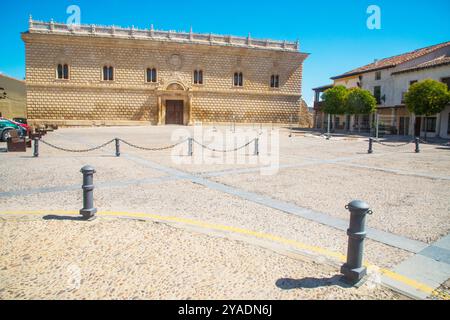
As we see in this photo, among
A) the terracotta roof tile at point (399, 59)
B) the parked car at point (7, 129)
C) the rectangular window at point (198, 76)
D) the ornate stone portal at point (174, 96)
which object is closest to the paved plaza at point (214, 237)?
the parked car at point (7, 129)

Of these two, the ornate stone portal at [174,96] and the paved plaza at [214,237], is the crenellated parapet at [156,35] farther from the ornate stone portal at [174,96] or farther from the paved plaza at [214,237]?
the paved plaza at [214,237]

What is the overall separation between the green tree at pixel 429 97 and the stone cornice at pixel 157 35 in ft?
52.9

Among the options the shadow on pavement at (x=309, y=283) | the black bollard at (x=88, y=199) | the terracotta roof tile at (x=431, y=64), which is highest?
the terracotta roof tile at (x=431, y=64)

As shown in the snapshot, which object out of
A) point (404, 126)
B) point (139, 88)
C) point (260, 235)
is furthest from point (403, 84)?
point (260, 235)

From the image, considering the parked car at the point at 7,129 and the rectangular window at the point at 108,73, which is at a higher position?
the rectangular window at the point at 108,73

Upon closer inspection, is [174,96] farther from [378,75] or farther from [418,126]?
[418,126]

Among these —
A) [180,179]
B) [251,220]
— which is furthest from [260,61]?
[251,220]

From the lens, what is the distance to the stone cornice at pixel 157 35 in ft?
99.0

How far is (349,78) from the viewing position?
40438 mm

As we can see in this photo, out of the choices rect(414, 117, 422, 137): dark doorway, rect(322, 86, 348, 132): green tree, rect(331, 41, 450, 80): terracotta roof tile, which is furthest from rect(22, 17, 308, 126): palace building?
rect(414, 117, 422, 137): dark doorway

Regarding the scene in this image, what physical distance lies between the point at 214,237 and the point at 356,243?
1.63 meters

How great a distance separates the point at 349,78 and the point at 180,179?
39.4m

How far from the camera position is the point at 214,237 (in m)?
3.65
